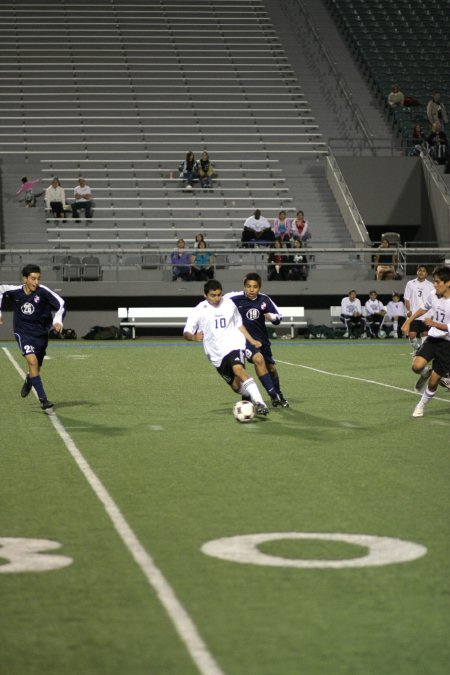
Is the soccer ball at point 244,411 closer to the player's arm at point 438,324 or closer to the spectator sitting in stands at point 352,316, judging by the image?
the player's arm at point 438,324

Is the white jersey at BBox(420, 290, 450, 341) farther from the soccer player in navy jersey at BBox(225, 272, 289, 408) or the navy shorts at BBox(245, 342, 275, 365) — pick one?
the navy shorts at BBox(245, 342, 275, 365)

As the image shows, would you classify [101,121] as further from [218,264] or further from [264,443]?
[264,443]

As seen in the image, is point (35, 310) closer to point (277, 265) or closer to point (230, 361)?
point (230, 361)

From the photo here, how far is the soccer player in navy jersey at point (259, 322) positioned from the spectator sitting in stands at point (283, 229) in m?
20.0

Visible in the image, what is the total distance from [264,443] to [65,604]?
604cm

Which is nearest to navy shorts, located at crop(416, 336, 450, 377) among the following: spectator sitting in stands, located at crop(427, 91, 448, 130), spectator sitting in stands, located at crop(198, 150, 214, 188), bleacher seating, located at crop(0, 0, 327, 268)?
bleacher seating, located at crop(0, 0, 327, 268)

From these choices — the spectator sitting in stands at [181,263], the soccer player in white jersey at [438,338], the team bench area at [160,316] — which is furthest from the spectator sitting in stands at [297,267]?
the soccer player in white jersey at [438,338]

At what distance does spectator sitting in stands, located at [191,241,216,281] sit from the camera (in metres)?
33.2

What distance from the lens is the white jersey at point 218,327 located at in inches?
516

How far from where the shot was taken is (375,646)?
4.91 meters

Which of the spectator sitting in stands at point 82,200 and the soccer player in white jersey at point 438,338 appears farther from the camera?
the spectator sitting in stands at point 82,200

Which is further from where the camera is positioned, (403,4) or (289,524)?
(403,4)

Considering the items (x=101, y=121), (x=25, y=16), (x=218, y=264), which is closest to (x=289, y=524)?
(x=218, y=264)

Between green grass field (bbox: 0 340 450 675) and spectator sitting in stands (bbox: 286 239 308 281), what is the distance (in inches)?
730
